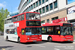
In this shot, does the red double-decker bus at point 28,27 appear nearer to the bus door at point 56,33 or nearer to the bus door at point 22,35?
the bus door at point 22,35

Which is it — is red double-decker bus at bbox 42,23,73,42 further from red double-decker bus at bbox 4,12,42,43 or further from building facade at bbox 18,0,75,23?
building facade at bbox 18,0,75,23

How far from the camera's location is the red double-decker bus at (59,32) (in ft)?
53.5

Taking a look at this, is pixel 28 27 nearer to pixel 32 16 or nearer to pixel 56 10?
pixel 32 16

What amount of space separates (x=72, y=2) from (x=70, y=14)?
2.47m

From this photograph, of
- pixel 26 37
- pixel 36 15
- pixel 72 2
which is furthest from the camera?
pixel 72 2

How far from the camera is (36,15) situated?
16.3 m

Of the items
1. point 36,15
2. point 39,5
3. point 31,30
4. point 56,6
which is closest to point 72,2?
point 56,6

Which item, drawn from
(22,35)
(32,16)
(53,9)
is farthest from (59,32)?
(53,9)

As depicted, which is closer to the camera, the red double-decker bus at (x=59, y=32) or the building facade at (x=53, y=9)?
the red double-decker bus at (x=59, y=32)

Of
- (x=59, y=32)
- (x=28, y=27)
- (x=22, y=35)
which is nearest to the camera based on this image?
(x=28, y=27)

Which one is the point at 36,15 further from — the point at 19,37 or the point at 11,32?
the point at 11,32

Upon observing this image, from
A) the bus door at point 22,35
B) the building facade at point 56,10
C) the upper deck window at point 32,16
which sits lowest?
the bus door at point 22,35

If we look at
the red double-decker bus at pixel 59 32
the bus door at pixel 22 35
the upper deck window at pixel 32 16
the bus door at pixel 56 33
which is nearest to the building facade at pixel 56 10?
the red double-decker bus at pixel 59 32

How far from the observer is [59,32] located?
54.7ft
